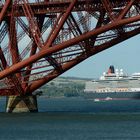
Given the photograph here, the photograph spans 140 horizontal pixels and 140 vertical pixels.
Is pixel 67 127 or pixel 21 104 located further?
pixel 21 104

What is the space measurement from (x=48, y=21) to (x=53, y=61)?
4954mm

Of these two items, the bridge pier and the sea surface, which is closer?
the sea surface

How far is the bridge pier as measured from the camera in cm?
8919

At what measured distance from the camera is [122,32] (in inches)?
3189

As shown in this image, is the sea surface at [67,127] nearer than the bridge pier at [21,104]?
Answer: Yes

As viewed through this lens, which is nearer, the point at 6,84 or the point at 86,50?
the point at 86,50

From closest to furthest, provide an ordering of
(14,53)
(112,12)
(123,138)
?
(123,138) → (112,12) → (14,53)

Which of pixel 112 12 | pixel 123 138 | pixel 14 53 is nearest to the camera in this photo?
pixel 123 138

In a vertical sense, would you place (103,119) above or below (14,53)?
below

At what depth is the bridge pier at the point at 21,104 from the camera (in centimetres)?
8919

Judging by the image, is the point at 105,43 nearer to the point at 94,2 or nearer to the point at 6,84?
the point at 94,2

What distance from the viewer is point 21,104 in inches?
3546

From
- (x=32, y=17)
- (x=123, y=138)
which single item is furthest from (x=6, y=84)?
(x=123, y=138)

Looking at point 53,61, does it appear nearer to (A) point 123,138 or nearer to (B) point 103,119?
(B) point 103,119
